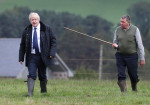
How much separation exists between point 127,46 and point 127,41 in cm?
12

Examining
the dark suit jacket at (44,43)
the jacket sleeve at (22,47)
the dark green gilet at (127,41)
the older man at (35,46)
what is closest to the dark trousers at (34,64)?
the older man at (35,46)

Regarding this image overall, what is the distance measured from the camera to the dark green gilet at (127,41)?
1083 cm

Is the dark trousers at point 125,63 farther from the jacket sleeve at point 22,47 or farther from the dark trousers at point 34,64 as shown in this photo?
the jacket sleeve at point 22,47

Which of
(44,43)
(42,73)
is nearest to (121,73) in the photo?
(42,73)

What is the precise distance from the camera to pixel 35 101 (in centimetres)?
871

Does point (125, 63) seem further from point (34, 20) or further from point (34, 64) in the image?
point (34, 20)

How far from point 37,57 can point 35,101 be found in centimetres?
182

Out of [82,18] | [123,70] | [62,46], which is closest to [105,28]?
[82,18]

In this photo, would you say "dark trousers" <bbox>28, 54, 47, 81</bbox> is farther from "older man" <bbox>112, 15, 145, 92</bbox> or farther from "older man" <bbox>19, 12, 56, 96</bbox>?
"older man" <bbox>112, 15, 145, 92</bbox>

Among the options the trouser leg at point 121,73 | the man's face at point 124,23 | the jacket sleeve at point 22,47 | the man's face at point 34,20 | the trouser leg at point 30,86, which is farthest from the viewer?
the trouser leg at point 121,73

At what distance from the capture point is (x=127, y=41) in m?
10.8

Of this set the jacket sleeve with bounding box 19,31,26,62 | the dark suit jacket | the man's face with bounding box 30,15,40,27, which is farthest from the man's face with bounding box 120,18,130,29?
the jacket sleeve with bounding box 19,31,26,62

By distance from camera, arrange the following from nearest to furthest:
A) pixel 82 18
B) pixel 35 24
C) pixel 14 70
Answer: pixel 35 24, pixel 14 70, pixel 82 18

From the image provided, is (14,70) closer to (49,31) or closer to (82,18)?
(49,31)
